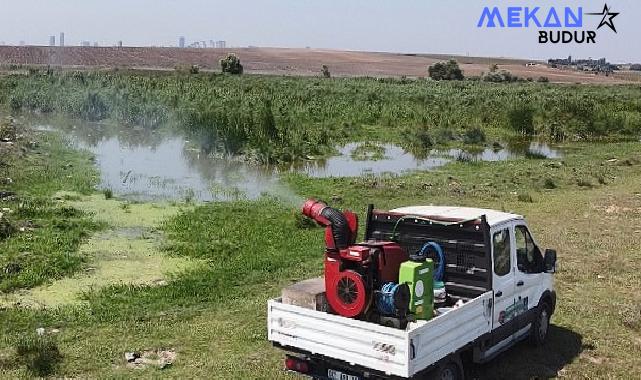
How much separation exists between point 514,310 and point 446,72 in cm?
9548

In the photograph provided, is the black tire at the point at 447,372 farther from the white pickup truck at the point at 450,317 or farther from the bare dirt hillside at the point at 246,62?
the bare dirt hillside at the point at 246,62

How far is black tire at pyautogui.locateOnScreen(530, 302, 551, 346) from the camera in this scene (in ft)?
29.5

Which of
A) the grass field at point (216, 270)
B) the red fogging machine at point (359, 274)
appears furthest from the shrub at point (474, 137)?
the red fogging machine at point (359, 274)

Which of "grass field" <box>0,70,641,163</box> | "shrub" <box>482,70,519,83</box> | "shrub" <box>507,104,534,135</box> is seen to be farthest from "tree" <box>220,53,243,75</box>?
"shrub" <box>507,104,534,135</box>

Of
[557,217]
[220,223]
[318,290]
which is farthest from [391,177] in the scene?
[318,290]

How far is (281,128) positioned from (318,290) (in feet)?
87.5

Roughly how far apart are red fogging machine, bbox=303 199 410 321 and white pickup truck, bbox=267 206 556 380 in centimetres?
25

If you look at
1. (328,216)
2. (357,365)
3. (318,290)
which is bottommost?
(357,365)

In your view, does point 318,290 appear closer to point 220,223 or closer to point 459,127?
point 220,223

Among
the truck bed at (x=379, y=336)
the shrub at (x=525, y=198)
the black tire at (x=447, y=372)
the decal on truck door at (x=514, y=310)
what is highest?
the truck bed at (x=379, y=336)

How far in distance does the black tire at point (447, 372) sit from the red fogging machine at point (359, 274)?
62 centimetres

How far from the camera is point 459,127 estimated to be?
Result: 132 feet

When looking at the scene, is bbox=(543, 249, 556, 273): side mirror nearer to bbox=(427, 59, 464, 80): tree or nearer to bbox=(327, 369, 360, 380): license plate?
bbox=(327, 369, 360, 380): license plate

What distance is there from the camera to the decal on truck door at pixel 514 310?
7.98 m
